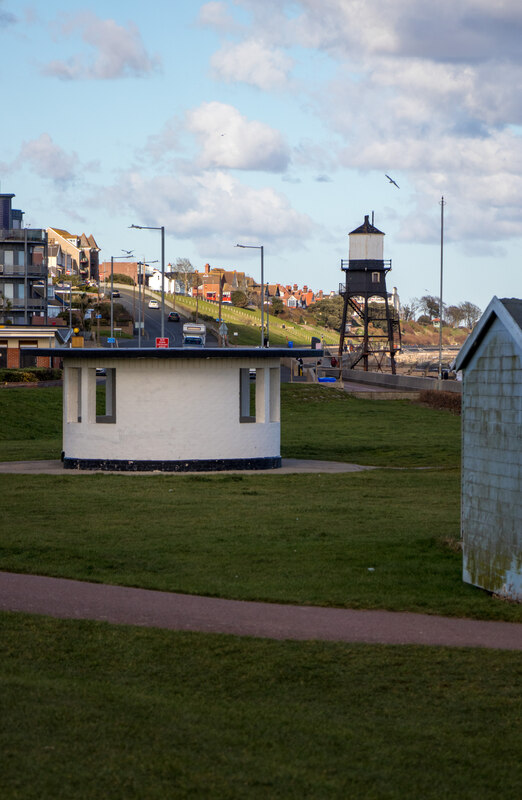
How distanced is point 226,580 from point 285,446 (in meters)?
21.8

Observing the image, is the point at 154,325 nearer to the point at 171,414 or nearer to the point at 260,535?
the point at 171,414

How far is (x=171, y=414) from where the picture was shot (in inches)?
1030

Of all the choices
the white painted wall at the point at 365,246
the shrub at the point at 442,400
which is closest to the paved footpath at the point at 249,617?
the shrub at the point at 442,400

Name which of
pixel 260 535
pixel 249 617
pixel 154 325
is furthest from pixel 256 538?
pixel 154 325

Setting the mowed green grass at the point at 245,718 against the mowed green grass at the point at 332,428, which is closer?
the mowed green grass at the point at 245,718

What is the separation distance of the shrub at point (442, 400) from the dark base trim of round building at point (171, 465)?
91.0 feet

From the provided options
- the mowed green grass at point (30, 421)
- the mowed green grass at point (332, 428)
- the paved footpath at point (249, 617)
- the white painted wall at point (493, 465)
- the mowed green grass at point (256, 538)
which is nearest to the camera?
the paved footpath at point (249, 617)

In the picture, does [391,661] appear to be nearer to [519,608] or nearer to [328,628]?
[328,628]

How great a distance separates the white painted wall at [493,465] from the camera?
12008 millimetres

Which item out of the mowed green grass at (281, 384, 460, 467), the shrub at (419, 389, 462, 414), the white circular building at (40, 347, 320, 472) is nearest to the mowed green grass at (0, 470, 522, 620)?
the white circular building at (40, 347, 320, 472)

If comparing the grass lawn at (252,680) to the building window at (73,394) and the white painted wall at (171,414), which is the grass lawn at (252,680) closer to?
the white painted wall at (171,414)

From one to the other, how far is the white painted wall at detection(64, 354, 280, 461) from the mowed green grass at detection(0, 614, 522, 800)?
1564cm

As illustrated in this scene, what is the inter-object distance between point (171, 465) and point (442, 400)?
103 ft

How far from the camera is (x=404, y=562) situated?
14070mm
